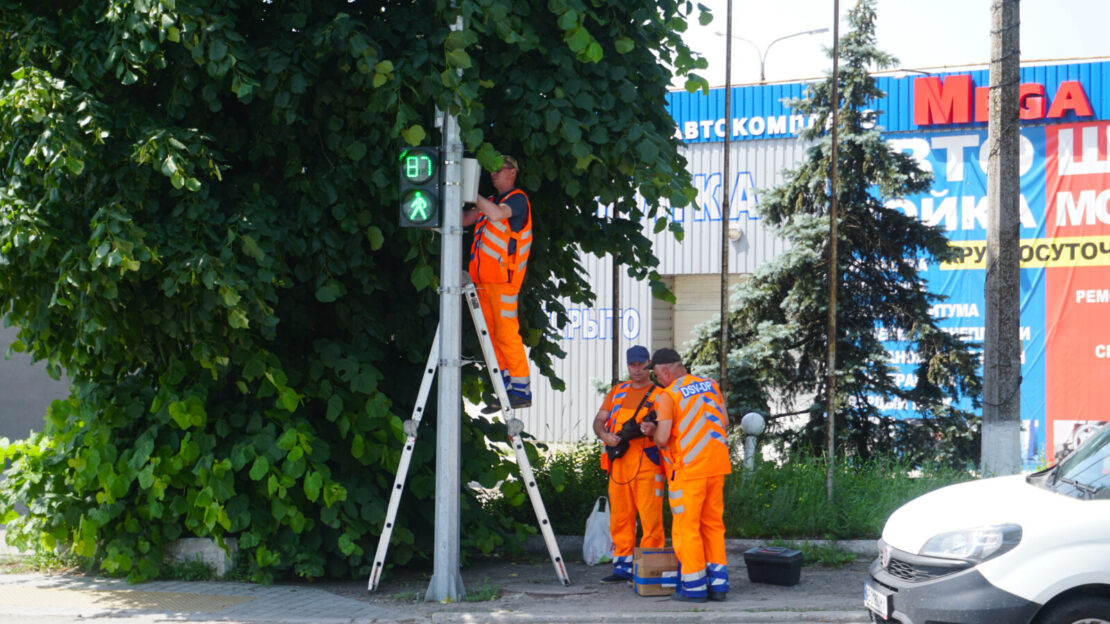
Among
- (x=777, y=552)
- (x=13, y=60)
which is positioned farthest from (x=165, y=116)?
(x=777, y=552)

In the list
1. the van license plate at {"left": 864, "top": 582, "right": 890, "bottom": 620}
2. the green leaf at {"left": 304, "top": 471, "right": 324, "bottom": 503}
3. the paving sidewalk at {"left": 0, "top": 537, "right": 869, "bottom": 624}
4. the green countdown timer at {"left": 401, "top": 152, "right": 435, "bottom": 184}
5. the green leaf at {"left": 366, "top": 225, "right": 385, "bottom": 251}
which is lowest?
the paving sidewalk at {"left": 0, "top": 537, "right": 869, "bottom": 624}

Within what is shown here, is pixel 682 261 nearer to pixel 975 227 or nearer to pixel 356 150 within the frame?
pixel 975 227

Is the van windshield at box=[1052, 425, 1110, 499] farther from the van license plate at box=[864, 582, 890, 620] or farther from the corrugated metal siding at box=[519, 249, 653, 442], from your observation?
the corrugated metal siding at box=[519, 249, 653, 442]

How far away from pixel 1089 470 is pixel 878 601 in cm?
132

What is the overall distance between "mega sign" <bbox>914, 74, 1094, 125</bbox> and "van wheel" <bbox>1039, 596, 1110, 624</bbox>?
18.0m

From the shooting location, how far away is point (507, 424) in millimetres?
8281

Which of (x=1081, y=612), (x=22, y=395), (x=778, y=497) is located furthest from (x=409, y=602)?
(x=22, y=395)

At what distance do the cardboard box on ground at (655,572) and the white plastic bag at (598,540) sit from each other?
104cm

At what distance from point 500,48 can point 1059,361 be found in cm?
1710

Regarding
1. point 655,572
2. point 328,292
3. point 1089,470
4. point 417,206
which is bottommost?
point 655,572

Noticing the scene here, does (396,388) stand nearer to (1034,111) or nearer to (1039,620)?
(1039,620)

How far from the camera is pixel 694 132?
23.8 metres

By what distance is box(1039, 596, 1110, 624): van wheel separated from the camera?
5.10 m

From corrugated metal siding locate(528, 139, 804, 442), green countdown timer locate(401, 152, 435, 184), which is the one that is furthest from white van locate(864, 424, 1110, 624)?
corrugated metal siding locate(528, 139, 804, 442)
